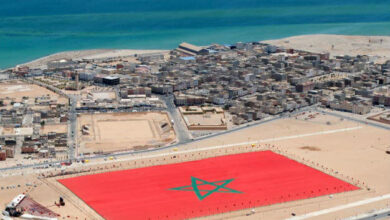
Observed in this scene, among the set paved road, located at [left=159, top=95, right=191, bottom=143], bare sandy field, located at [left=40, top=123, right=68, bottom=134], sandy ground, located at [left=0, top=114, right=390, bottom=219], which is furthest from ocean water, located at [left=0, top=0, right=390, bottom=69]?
sandy ground, located at [left=0, top=114, right=390, bottom=219]

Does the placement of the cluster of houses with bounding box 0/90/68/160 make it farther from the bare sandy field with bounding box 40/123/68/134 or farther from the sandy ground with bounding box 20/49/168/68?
the sandy ground with bounding box 20/49/168/68

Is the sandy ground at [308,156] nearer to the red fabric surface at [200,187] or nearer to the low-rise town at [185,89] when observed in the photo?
the red fabric surface at [200,187]

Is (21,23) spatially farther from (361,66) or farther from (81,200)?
(81,200)

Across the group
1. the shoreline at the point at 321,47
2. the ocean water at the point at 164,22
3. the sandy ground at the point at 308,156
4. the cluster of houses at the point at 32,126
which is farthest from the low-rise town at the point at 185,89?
the ocean water at the point at 164,22

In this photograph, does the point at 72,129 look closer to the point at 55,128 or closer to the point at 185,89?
the point at 55,128

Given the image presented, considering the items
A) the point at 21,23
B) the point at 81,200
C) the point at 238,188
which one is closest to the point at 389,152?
the point at 238,188

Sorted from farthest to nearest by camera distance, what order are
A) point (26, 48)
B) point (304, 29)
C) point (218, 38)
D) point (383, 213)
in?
1. point (304, 29)
2. point (218, 38)
3. point (26, 48)
4. point (383, 213)
